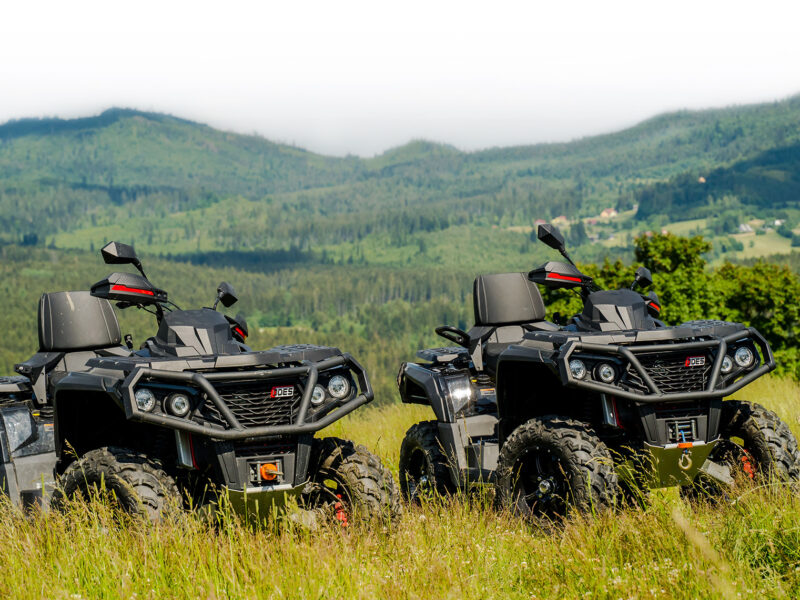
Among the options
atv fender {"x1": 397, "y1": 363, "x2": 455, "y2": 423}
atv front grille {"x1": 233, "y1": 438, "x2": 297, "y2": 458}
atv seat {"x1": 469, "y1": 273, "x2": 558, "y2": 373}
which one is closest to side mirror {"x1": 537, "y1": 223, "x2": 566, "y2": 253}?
atv seat {"x1": 469, "y1": 273, "x2": 558, "y2": 373}

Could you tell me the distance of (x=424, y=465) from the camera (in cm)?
796

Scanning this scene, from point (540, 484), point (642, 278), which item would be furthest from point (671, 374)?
point (642, 278)

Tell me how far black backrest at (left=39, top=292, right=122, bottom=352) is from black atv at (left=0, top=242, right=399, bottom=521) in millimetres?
2113

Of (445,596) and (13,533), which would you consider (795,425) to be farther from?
(13,533)

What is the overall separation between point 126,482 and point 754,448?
4.09m

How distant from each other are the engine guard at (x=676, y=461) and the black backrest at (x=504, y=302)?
313 centimetres

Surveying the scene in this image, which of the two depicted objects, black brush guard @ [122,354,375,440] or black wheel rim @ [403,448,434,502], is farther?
black wheel rim @ [403,448,434,502]

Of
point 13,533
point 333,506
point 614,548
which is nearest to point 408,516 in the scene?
point 333,506

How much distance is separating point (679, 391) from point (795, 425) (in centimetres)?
367

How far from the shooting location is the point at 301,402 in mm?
5297

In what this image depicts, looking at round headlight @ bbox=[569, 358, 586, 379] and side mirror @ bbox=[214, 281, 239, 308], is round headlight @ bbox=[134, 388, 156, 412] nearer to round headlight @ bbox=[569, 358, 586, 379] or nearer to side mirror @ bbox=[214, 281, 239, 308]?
side mirror @ bbox=[214, 281, 239, 308]

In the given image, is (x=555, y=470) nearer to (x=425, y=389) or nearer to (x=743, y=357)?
(x=743, y=357)

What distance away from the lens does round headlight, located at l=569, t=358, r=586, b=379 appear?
19.0ft

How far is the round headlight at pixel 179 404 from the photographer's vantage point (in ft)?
17.0
